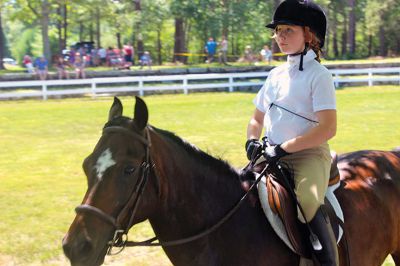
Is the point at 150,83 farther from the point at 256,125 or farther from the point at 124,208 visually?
the point at 124,208

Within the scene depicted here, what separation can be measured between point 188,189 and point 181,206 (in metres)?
0.11

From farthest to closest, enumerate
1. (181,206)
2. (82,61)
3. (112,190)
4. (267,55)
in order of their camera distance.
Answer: (267,55) → (82,61) → (181,206) → (112,190)

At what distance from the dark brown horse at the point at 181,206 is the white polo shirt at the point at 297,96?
432 millimetres

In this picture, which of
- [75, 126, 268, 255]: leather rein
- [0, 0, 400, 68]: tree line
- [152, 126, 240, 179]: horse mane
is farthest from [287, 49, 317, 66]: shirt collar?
[0, 0, 400, 68]: tree line

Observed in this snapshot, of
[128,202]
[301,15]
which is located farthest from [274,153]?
[128,202]

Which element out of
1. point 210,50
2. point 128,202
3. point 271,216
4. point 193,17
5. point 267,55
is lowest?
point 271,216

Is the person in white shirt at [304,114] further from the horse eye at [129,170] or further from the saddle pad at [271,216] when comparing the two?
the horse eye at [129,170]

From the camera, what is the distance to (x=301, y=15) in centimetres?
355

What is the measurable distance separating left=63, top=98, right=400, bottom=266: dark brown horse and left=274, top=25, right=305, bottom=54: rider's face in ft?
2.89

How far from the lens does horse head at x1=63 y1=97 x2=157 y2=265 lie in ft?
9.15

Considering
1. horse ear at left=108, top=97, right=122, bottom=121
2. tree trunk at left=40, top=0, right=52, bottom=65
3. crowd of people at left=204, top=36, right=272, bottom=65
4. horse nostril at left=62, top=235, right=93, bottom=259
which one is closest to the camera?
horse nostril at left=62, top=235, right=93, bottom=259

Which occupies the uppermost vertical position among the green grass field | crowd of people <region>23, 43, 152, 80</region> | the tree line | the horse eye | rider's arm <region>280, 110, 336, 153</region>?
the tree line

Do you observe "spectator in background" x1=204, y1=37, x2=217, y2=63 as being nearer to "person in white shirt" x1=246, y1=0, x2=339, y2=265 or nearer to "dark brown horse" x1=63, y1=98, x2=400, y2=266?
"dark brown horse" x1=63, y1=98, x2=400, y2=266

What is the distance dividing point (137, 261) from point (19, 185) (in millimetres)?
5154
